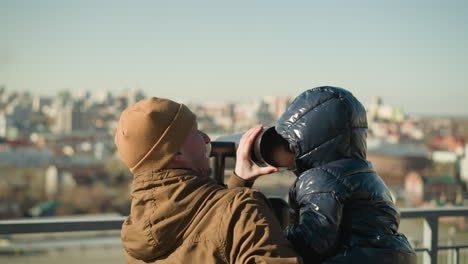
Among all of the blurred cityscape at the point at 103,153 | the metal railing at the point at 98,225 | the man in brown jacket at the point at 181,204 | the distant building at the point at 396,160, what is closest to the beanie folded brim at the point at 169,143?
the man in brown jacket at the point at 181,204

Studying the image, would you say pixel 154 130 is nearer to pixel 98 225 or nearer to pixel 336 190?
pixel 336 190

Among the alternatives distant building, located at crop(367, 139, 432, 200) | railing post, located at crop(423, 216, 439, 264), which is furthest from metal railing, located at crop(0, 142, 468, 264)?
distant building, located at crop(367, 139, 432, 200)

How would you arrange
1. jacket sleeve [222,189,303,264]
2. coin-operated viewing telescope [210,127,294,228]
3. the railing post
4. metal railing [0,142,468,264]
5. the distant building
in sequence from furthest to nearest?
the distant building, the railing post, metal railing [0,142,468,264], coin-operated viewing telescope [210,127,294,228], jacket sleeve [222,189,303,264]

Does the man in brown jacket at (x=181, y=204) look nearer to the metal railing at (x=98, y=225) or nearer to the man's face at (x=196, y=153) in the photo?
the man's face at (x=196, y=153)

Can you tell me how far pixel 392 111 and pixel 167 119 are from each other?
253ft

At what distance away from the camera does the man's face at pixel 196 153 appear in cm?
86

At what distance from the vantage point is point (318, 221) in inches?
31.8

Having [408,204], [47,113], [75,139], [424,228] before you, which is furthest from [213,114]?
[424,228]

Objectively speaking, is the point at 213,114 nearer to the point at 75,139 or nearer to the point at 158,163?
the point at 75,139

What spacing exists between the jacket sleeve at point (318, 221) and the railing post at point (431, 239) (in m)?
1.20

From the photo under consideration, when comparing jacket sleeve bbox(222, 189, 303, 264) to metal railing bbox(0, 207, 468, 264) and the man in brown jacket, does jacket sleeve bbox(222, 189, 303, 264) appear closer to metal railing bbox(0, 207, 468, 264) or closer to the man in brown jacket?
the man in brown jacket

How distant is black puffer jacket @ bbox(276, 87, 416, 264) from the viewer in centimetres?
81

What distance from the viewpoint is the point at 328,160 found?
87cm

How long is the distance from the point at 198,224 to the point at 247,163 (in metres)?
0.16
